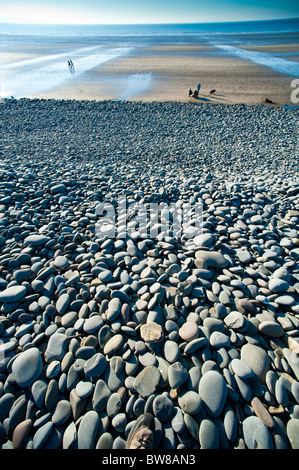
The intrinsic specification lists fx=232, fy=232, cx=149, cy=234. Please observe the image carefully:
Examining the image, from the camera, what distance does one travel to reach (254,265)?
10.1 feet

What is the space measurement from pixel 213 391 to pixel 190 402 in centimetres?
21

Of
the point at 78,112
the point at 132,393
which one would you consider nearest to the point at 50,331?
the point at 132,393

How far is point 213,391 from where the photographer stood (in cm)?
185

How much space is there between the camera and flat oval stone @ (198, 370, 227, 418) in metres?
1.78

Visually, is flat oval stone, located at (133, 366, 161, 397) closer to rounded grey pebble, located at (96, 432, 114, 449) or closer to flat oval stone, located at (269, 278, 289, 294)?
rounded grey pebble, located at (96, 432, 114, 449)

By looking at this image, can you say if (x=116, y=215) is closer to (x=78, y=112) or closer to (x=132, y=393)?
(x=132, y=393)

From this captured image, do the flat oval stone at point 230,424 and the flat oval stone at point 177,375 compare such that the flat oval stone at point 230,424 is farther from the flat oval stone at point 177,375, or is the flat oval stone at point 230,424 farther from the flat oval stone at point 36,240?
the flat oval stone at point 36,240

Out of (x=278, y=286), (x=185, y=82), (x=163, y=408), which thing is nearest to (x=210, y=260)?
(x=278, y=286)

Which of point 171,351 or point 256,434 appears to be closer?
point 256,434

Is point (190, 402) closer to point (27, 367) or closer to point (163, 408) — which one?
point (163, 408)

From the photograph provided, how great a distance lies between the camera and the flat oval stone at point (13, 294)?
8.38ft

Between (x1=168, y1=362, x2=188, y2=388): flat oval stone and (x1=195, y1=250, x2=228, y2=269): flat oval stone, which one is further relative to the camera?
(x1=195, y1=250, x2=228, y2=269): flat oval stone

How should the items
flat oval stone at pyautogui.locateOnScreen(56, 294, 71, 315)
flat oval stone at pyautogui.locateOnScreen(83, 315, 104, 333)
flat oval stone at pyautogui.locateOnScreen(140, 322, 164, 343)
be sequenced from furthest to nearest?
flat oval stone at pyautogui.locateOnScreen(56, 294, 71, 315) → flat oval stone at pyautogui.locateOnScreen(83, 315, 104, 333) → flat oval stone at pyautogui.locateOnScreen(140, 322, 164, 343)

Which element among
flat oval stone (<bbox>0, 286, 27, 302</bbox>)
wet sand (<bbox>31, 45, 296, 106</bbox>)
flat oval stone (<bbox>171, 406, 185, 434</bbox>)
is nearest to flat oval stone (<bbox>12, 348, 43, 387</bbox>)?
flat oval stone (<bbox>0, 286, 27, 302</bbox>)
